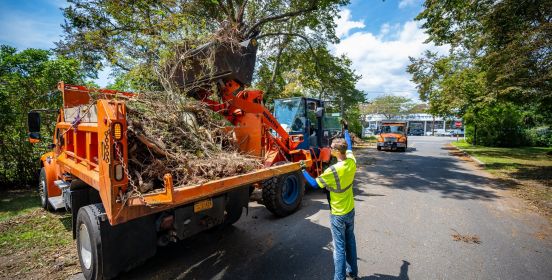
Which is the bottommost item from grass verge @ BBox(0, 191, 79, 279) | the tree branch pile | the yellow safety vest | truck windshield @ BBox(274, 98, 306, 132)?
grass verge @ BBox(0, 191, 79, 279)

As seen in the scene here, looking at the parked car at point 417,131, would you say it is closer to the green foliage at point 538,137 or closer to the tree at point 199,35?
the green foliage at point 538,137

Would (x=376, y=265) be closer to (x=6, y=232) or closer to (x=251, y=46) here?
(x=251, y=46)

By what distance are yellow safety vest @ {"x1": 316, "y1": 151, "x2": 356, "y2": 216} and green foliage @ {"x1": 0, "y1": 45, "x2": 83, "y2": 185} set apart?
840cm

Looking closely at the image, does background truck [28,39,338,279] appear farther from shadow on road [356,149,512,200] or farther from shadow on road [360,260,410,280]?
shadow on road [356,149,512,200]

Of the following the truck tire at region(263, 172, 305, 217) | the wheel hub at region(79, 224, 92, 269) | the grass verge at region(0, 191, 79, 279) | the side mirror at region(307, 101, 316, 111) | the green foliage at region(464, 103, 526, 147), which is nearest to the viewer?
the wheel hub at region(79, 224, 92, 269)

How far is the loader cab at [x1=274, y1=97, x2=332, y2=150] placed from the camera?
7207 millimetres

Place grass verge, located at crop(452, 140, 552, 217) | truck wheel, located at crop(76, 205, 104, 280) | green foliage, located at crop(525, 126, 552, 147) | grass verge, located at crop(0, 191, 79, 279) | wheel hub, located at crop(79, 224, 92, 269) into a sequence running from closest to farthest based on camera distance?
1. truck wheel, located at crop(76, 205, 104, 280)
2. wheel hub, located at crop(79, 224, 92, 269)
3. grass verge, located at crop(0, 191, 79, 279)
4. grass verge, located at crop(452, 140, 552, 217)
5. green foliage, located at crop(525, 126, 552, 147)

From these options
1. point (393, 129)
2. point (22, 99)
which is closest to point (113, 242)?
point (22, 99)

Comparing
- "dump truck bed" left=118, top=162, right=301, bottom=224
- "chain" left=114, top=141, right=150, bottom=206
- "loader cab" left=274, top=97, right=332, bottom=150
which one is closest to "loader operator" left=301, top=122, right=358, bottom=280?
"dump truck bed" left=118, top=162, right=301, bottom=224

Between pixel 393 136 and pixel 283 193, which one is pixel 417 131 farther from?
pixel 283 193

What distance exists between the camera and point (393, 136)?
18.8 metres

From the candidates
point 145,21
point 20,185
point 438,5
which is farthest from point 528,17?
point 20,185

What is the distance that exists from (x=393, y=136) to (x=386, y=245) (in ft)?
53.7

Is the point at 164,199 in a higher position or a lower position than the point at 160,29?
lower
